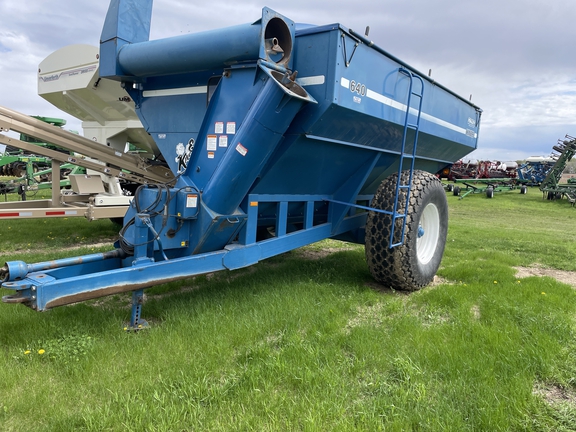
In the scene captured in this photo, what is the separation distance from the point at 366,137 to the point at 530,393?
98.7 inches

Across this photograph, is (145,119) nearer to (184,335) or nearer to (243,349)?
(184,335)

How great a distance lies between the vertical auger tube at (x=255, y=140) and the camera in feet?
10.3

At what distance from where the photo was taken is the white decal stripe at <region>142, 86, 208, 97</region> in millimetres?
3754

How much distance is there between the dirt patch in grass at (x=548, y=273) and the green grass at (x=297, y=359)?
725 mm

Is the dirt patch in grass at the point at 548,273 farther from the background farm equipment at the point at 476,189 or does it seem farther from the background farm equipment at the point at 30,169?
the background farm equipment at the point at 476,189

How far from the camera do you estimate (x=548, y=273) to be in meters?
5.75

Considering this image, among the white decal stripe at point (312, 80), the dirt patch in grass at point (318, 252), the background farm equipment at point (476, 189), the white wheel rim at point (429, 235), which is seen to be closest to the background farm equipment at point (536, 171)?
the background farm equipment at point (476, 189)

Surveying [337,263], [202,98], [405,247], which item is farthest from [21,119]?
Result: [405,247]

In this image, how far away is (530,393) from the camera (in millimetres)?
2473

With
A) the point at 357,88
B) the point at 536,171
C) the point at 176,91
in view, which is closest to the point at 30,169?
the point at 176,91

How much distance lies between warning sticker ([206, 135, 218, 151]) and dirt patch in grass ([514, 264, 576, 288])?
4182mm

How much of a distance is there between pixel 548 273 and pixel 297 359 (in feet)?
15.0

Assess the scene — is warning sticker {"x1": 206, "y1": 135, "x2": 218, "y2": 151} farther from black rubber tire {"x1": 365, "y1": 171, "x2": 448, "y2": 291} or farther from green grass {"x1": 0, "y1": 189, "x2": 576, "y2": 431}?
black rubber tire {"x1": 365, "y1": 171, "x2": 448, "y2": 291}

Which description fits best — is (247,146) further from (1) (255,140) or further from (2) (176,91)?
(2) (176,91)
